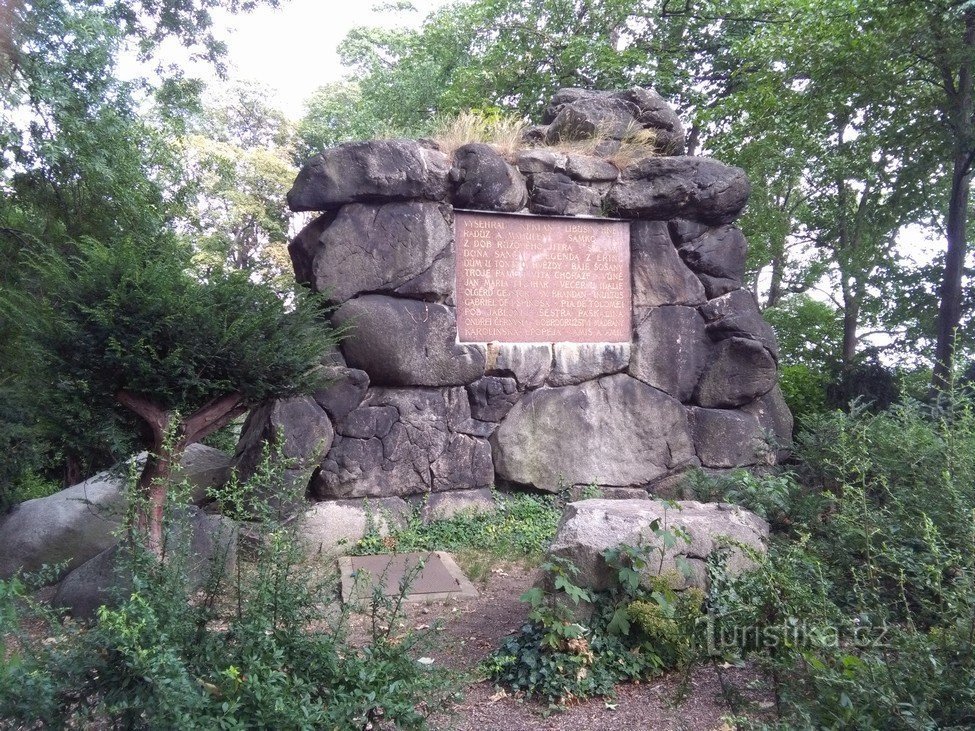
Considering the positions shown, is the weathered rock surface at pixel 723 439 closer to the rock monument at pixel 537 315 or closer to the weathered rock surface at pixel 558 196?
the rock monument at pixel 537 315

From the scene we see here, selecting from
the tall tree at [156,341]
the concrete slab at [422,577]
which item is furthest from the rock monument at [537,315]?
the tall tree at [156,341]

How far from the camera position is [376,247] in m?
7.30

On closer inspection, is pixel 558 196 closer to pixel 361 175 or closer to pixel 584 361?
pixel 584 361

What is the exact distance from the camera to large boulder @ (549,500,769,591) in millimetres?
4391

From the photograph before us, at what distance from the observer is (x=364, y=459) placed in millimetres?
7129

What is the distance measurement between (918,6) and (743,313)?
4784mm

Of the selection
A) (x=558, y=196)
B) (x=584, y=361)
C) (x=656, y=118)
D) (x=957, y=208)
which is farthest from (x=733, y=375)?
(x=957, y=208)

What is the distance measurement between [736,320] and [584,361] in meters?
1.66

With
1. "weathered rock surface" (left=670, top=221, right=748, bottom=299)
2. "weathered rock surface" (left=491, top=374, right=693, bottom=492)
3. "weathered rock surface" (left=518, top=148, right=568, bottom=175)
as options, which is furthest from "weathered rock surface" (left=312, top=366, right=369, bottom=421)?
"weathered rock surface" (left=670, top=221, right=748, bottom=299)

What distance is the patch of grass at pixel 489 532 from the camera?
673 cm

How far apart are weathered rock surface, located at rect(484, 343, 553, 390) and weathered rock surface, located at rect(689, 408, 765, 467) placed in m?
1.63

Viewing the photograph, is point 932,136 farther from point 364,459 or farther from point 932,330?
point 364,459

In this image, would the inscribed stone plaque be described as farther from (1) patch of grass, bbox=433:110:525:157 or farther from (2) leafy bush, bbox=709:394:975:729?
(2) leafy bush, bbox=709:394:975:729

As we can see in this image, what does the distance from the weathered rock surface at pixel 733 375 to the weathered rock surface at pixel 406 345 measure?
2.38 meters
